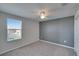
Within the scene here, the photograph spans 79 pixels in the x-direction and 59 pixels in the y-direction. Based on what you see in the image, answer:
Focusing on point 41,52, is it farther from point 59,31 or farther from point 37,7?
point 59,31

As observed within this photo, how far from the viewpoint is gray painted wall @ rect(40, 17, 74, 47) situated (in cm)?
403

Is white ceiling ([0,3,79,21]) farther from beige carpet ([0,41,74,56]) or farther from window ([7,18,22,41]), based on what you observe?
beige carpet ([0,41,74,56])

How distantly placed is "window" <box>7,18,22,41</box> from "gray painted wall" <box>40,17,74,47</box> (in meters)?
2.50

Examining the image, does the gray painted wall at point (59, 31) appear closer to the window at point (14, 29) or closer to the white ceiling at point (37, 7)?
the white ceiling at point (37, 7)

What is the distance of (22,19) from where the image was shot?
14.1 ft

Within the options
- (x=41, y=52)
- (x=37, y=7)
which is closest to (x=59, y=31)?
(x=41, y=52)

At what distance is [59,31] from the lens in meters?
4.71

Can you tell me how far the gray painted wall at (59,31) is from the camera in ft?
13.2

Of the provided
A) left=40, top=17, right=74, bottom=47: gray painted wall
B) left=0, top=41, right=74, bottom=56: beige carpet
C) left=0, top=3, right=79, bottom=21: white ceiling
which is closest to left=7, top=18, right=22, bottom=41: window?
left=0, top=41, right=74, bottom=56: beige carpet

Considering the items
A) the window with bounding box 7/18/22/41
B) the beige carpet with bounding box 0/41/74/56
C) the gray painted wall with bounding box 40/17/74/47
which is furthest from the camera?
the gray painted wall with bounding box 40/17/74/47

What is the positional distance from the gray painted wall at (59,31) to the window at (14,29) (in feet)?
8.20

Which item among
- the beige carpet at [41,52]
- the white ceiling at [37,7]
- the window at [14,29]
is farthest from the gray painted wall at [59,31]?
the window at [14,29]

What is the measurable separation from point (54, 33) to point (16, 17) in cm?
300

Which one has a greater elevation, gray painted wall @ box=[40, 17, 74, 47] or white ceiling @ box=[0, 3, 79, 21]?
white ceiling @ box=[0, 3, 79, 21]
